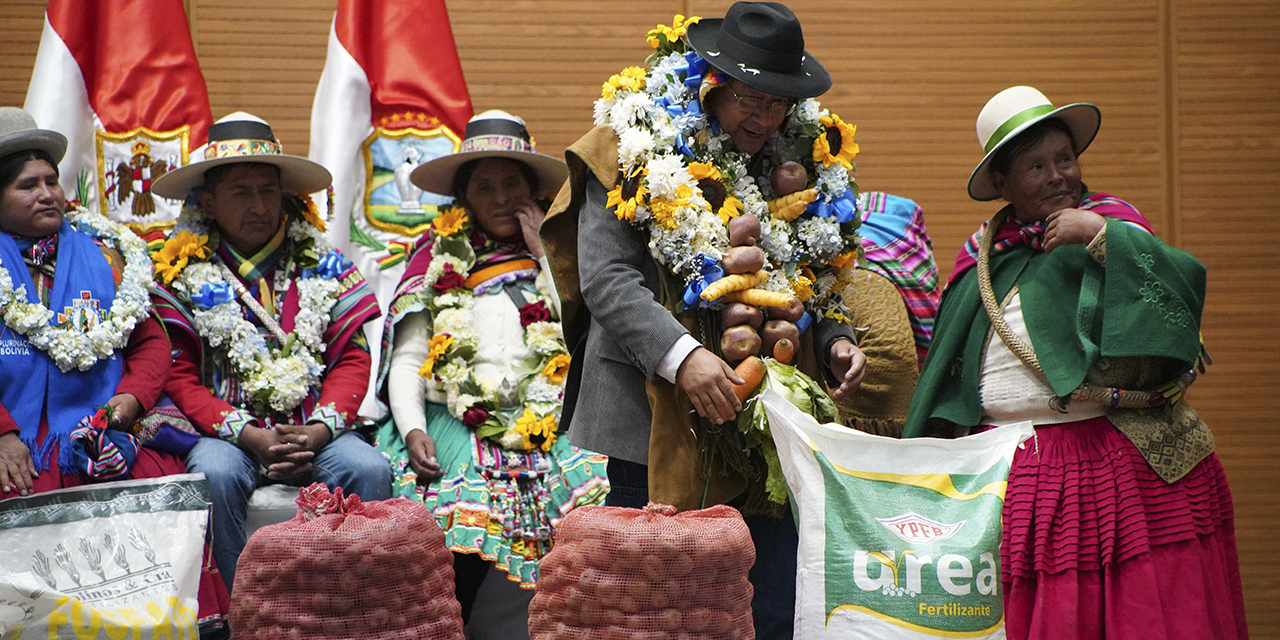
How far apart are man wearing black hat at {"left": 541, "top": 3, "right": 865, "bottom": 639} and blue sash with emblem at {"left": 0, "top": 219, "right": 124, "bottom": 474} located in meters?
1.37

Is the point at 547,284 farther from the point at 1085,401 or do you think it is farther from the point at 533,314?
the point at 1085,401

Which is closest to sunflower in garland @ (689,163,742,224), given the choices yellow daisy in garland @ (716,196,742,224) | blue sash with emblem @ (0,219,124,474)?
yellow daisy in garland @ (716,196,742,224)

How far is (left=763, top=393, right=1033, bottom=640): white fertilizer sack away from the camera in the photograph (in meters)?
2.26

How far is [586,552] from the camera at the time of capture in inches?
78.6

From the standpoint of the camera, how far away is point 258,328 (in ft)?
11.5

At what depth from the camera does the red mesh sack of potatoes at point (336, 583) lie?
2014 mm

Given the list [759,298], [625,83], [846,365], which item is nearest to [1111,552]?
[846,365]

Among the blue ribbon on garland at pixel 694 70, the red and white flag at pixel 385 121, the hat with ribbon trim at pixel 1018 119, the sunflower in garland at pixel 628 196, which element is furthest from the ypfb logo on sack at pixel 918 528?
the red and white flag at pixel 385 121


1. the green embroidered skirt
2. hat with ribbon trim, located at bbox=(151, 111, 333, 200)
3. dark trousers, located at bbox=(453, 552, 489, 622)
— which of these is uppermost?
hat with ribbon trim, located at bbox=(151, 111, 333, 200)

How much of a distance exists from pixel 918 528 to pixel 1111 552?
1.54 ft

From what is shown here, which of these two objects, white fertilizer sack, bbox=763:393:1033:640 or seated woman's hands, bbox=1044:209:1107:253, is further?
seated woman's hands, bbox=1044:209:1107:253

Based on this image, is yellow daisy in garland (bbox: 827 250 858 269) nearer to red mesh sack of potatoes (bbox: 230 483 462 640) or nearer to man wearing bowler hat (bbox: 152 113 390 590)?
red mesh sack of potatoes (bbox: 230 483 462 640)

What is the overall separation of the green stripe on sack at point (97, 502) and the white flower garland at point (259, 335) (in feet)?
3.12

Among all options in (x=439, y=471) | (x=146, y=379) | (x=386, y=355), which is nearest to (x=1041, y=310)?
(x=439, y=471)
